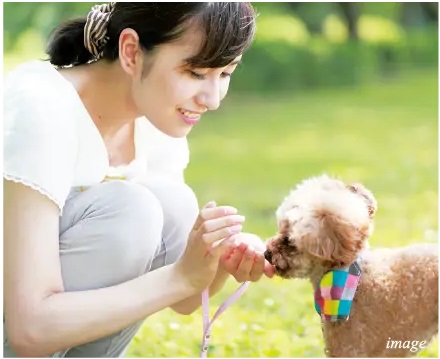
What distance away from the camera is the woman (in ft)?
6.86

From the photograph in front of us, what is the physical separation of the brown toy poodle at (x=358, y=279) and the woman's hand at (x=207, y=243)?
275mm

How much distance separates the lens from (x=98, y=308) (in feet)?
6.94

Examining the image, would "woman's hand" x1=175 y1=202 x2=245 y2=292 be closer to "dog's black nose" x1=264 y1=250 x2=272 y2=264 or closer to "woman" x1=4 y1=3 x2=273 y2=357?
"woman" x1=4 y1=3 x2=273 y2=357

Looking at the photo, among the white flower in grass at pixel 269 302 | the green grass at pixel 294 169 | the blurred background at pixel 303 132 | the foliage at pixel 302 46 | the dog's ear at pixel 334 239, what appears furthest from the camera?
the foliage at pixel 302 46

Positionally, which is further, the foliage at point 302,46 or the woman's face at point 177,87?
the foliage at point 302,46

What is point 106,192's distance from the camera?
228 cm

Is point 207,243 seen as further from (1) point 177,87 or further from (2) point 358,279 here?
(2) point 358,279

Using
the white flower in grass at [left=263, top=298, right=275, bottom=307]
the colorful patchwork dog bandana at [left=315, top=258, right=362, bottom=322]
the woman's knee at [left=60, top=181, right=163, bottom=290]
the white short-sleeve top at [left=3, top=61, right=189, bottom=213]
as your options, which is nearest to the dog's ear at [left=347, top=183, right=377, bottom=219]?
the colorful patchwork dog bandana at [left=315, top=258, right=362, bottom=322]

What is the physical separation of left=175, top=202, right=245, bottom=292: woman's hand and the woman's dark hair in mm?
362

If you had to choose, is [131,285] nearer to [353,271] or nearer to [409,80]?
[353,271]

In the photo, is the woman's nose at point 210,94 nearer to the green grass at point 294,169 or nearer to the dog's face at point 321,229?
the dog's face at point 321,229

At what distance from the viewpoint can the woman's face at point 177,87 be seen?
7.22 ft

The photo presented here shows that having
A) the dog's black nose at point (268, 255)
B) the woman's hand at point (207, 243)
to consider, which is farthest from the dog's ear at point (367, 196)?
the woman's hand at point (207, 243)

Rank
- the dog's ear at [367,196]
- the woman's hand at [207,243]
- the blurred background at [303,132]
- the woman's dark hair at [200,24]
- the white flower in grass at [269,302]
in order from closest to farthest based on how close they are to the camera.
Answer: the woman's hand at [207,243], the woman's dark hair at [200,24], the dog's ear at [367,196], the blurred background at [303,132], the white flower in grass at [269,302]
